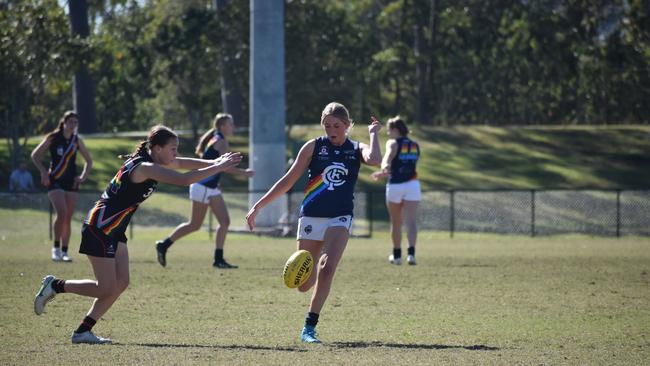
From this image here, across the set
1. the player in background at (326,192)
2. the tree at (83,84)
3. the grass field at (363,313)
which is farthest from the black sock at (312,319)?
the tree at (83,84)

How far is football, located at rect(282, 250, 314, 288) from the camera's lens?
9.20 m

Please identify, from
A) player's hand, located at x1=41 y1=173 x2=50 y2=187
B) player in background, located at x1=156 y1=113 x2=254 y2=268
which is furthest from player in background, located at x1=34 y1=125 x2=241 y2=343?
player's hand, located at x1=41 y1=173 x2=50 y2=187

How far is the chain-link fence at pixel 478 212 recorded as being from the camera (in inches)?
1187

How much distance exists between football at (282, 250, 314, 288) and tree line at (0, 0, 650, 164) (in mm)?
28775

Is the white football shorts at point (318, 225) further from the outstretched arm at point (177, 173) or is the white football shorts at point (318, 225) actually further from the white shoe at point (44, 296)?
the white shoe at point (44, 296)

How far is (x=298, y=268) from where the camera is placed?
362 inches

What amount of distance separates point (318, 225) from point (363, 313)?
2.24m

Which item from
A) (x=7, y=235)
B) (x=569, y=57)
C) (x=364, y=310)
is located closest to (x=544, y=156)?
(x=569, y=57)

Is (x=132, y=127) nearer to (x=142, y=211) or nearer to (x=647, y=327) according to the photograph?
(x=142, y=211)

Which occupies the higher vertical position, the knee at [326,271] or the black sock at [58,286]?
the knee at [326,271]

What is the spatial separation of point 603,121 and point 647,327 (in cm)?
4538

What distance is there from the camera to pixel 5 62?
118 feet

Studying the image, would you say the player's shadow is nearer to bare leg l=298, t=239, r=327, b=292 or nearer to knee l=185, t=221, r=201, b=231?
bare leg l=298, t=239, r=327, b=292

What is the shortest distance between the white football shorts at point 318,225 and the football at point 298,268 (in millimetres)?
331
